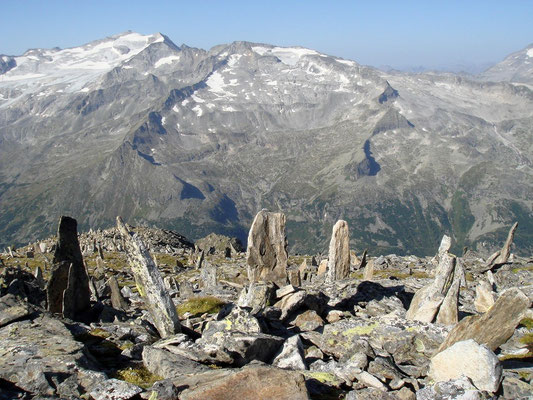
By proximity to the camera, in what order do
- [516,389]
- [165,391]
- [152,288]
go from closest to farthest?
[165,391] → [516,389] → [152,288]

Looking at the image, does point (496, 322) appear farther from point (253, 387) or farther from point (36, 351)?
point (36, 351)

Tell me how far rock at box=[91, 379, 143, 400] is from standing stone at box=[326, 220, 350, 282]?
107 ft

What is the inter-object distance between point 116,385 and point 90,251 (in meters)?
96.2

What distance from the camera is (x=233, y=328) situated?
765 inches

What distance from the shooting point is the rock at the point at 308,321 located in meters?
22.5

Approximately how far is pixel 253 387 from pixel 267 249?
82.9 ft

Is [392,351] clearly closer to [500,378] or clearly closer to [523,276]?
[500,378]

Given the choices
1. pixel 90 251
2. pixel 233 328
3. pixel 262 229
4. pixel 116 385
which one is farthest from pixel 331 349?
pixel 90 251

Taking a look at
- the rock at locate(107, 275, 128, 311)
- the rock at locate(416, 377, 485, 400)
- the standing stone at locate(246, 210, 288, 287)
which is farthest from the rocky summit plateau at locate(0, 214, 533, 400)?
Answer: the standing stone at locate(246, 210, 288, 287)

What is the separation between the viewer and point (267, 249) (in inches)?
1495

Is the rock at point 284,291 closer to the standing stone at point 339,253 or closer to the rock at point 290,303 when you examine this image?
the rock at point 290,303

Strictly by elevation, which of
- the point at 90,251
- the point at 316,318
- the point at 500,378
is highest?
the point at 500,378

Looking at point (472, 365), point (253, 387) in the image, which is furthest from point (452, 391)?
point (253, 387)

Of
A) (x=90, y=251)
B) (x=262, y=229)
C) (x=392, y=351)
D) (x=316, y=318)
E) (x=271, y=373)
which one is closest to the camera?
(x=271, y=373)
